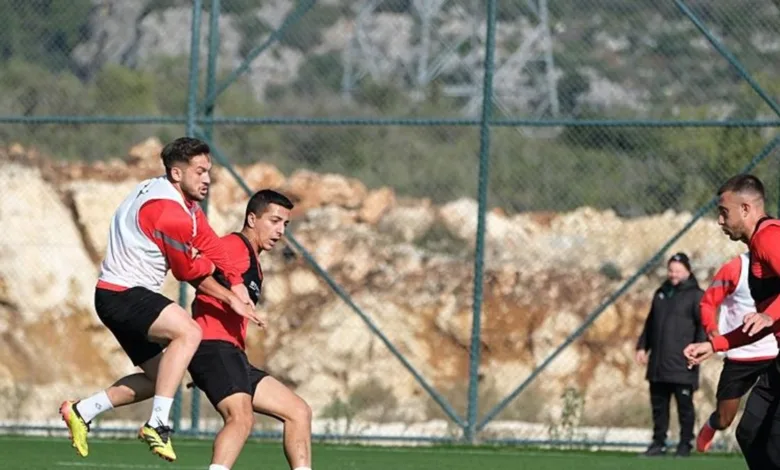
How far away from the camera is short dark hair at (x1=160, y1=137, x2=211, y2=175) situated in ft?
31.3

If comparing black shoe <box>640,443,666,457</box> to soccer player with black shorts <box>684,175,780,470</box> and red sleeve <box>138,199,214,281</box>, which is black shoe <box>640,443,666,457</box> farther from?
red sleeve <box>138,199,214,281</box>

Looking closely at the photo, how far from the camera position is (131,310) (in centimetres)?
955

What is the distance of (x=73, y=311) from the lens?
21781 millimetres

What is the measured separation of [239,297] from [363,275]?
40.6 ft

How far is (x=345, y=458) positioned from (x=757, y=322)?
663 centimetres

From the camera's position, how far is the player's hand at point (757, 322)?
8.77 m

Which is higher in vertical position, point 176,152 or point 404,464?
point 176,152

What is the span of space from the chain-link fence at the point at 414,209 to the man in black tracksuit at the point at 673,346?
1.21ft

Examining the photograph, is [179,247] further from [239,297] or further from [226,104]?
[226,104]

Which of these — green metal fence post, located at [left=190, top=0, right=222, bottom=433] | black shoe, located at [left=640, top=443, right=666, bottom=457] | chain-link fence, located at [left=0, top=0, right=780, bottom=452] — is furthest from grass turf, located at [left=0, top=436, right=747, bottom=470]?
chain-link fence, located at [left=0, top=0, right=780, bottom=452]

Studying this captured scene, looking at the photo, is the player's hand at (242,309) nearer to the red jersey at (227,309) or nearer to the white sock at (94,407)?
the red jersey at (227,309)

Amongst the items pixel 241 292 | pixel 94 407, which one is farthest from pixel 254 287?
pixel 94 407

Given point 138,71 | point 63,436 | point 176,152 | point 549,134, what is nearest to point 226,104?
point 138,71

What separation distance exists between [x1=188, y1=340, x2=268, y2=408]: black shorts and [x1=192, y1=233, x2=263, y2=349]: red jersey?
3.2 inches
